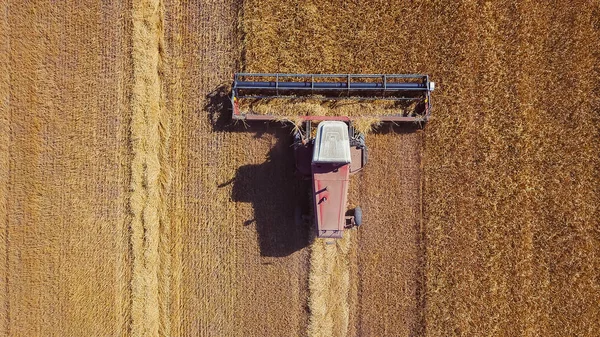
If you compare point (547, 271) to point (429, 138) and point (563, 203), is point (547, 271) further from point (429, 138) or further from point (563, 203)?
point (429, 138)

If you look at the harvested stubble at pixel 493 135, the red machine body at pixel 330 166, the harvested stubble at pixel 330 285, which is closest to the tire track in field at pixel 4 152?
the harvested stubble at pixel 493 135

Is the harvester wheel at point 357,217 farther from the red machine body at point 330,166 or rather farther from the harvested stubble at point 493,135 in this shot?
the harvested stubble at point 493,135

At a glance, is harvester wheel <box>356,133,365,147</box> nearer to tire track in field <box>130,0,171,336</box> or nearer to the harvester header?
the harvester header

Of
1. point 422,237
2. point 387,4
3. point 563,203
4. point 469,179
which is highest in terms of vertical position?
point 387,4

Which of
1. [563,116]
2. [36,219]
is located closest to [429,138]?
[563,116]

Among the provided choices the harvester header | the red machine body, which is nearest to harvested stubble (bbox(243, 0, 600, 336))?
the harvester header
